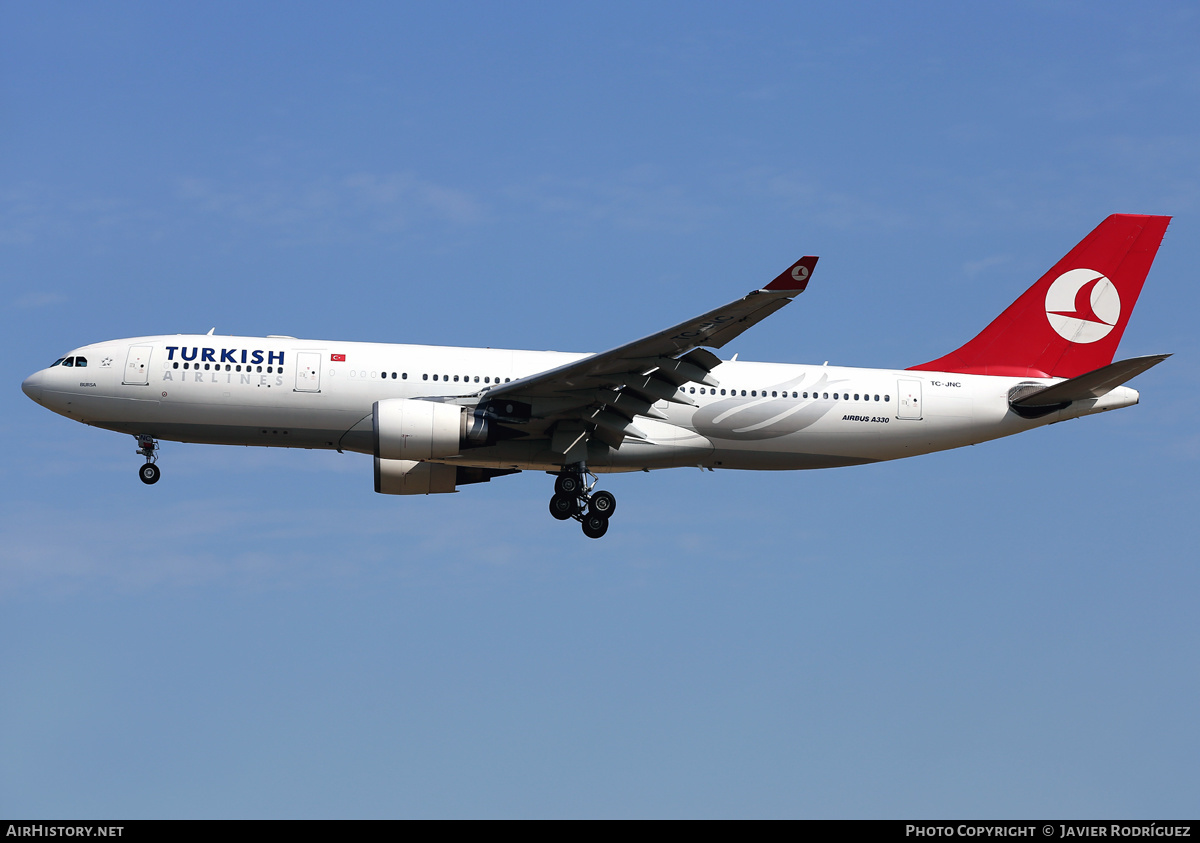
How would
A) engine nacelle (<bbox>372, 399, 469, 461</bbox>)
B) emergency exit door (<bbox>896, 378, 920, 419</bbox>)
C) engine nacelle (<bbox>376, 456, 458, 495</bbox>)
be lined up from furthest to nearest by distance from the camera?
emergency exit door (<bbox>896, 378, 920, 419</bbox>) < engine nacelle (<bbox>376, 456, 458, 495</bbox>) < engine nacelle (<bbox>372, 399, 469, 461</bbox>)

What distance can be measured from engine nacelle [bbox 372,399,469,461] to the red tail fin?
39.4 ft

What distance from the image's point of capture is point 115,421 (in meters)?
29.3

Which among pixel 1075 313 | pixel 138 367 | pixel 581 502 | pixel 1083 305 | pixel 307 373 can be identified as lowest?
pixel 581 502

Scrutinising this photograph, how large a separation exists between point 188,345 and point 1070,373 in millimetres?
21302

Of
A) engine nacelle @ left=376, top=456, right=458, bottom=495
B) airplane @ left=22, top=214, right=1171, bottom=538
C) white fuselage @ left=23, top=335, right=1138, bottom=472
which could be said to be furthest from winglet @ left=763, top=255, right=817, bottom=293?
engine nacelle @ left=376, top=456, right=458, bottom=495

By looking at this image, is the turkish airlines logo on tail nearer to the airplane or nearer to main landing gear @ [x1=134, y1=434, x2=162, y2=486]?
the airplane

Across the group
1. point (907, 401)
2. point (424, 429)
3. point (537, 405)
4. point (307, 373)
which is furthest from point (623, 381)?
point (907, 401)

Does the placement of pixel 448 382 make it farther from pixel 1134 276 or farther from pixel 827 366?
pixel 1134 276

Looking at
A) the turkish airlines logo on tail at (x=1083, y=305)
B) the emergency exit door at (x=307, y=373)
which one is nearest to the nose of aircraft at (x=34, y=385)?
the emergency exit door at (x=307, y=373)

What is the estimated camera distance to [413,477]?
30594 millimetres

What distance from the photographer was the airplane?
90.9 feet

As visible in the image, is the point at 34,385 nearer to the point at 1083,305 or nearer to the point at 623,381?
the point at 623,381

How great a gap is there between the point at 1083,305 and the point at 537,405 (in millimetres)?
14785
